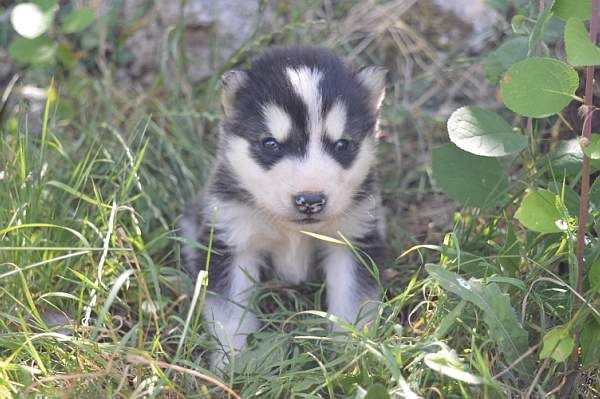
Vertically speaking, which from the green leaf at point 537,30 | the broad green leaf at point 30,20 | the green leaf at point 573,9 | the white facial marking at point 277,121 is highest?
the broad green leaf at point 30,20

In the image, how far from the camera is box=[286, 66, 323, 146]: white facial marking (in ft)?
12.6

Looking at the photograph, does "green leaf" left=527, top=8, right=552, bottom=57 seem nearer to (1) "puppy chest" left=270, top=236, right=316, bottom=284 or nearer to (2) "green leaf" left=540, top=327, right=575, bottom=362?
(2) "green leaf" left=540, top=327, right=575, bottom=362

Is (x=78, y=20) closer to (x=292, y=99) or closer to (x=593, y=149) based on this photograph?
(x=292, y=99)

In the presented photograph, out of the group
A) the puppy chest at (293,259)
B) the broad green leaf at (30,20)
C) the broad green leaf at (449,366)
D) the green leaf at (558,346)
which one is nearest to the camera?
the broad green leaf at (449,366)

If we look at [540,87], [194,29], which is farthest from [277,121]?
[194,29]

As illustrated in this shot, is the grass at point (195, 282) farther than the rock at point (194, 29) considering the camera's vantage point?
No

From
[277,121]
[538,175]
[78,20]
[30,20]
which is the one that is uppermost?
[30,20]

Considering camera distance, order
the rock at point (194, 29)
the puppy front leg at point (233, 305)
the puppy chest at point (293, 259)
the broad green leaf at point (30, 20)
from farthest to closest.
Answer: the rock at point (194, 29) → the broad green leaf at point (30, 20) → the puppy chest at point (293, 259) → the puppy front leg at point (233, 305)

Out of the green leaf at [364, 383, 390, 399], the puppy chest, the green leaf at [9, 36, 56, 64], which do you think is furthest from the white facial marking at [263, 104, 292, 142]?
the green leaf at [9, 36, 56, 64]

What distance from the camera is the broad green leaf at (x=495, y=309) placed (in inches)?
127

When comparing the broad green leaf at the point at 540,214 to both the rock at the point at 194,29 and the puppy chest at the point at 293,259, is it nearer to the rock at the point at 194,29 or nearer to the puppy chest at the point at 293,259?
the puppy chest at the point at 293,259

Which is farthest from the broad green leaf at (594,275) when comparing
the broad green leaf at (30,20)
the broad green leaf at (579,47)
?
the broad green leaf at (30,20)

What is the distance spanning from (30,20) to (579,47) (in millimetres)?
3033

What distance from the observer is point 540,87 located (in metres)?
3.19
